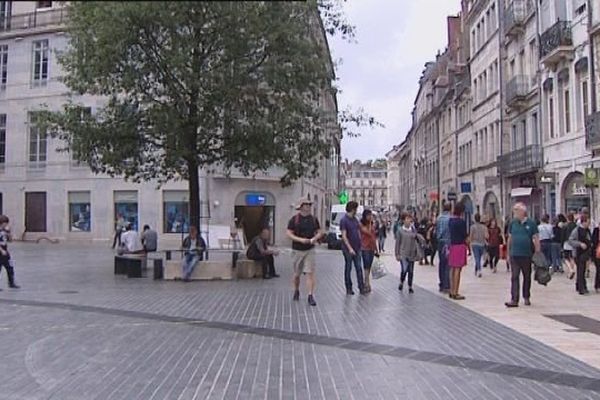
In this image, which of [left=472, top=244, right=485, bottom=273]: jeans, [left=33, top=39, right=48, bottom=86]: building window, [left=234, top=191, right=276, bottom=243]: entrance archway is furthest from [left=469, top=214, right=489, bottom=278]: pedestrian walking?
[left=33, top=39, right=48, bottom=86]: building window

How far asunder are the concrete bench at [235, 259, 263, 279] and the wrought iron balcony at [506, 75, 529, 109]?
63.9 ft

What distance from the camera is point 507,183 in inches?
1421

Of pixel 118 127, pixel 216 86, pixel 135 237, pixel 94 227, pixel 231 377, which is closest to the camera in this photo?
pixel 231 377

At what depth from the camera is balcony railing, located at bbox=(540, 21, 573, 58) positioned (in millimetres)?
25547

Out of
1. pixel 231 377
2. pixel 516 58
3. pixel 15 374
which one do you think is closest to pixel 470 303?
pixel 231 377

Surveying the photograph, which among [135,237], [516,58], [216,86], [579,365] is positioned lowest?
[579,365]

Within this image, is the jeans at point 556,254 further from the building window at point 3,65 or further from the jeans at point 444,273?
the building window at point 3,65

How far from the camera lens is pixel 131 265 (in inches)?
723

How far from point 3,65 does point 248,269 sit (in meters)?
9.64

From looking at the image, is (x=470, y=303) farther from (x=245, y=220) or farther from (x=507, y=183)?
(x=507, y=183)

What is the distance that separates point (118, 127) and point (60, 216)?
49.3ft

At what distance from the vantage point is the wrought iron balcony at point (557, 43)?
25469 millimetres

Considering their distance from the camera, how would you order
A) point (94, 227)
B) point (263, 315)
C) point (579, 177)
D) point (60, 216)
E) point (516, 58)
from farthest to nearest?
point (94, 227), point (516, 58), point (60, 216), point (579, 177), point (263, 315)

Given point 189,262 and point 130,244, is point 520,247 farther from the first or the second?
point 130,244
